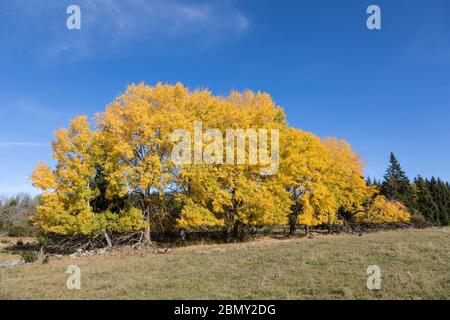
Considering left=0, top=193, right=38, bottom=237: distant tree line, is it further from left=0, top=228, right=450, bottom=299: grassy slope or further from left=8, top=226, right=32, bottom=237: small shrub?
left=0, top=228, right=450, bottom=299: grassy slope

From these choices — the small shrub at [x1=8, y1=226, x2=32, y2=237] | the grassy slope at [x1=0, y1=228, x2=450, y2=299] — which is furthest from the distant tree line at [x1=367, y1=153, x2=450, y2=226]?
the small shrub at [x1=8, y1=226, x2=32, y2=237]

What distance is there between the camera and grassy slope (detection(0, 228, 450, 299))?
9.08 m

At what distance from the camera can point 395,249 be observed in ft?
52.9

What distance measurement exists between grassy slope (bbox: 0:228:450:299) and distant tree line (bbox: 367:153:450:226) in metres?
55.2

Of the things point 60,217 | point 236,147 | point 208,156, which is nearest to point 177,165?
point 208,156

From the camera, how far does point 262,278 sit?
1132 centimetres

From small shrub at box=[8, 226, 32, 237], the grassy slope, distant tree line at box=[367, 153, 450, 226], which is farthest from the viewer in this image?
distant tree line at box=[367, 153, 450, 226]

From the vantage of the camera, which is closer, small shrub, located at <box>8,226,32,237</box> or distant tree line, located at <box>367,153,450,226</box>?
small shrub, located at <box>8,226,32,237</box>

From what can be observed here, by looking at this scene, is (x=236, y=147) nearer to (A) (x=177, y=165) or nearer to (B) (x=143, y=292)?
(A) (x=177, y=165)

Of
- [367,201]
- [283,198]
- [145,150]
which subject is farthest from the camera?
[367,201]

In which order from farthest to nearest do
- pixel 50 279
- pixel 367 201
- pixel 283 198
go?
pixel 367 201
pixel 283 198
pixel 50 279

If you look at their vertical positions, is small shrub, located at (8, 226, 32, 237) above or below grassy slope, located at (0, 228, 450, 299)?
below

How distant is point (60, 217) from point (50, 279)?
11.2 m

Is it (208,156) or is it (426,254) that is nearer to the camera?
(426,254)
